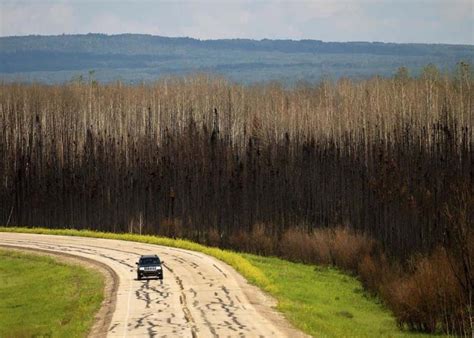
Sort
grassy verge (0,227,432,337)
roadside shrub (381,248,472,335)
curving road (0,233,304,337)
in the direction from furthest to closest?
roadside shrub (381,248,472,335) < grassy verge (0,227,432,337) < curving road (0,233,304,337)

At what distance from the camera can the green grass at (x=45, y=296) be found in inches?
1764

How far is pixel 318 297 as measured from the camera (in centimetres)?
5597

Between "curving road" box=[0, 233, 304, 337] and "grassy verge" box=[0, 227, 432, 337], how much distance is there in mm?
990

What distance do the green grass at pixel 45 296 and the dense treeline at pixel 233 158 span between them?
74.1ft

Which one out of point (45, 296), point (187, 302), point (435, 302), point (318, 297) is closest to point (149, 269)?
point (45, 296)

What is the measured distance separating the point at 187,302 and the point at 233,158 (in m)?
65.8

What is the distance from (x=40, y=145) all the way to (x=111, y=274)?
5928 centimetres

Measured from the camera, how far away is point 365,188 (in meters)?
96.9

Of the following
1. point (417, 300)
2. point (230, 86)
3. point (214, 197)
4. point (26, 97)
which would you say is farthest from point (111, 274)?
point (230, 86)

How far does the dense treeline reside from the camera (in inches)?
3649

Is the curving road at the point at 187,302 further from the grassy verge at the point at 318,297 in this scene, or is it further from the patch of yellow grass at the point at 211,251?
the grassy verge at the point at 318,297

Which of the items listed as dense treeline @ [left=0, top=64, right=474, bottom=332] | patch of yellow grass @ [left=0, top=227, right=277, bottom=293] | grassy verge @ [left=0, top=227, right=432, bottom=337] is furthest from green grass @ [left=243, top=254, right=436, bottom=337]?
dense treeline @ [left=0, top=64, right=474, bottom=332]

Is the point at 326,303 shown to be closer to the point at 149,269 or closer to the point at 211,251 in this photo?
the point at 149,269

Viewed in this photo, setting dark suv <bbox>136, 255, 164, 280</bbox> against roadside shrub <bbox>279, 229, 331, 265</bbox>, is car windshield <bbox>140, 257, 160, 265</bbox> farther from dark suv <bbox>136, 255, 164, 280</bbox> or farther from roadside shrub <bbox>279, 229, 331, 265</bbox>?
roadside shrub <bbox>279, 229, 331, 265</bbox>
